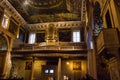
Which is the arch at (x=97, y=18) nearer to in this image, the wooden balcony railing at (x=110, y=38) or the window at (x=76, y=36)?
the wooden balcony railing at (x=110, y=38)

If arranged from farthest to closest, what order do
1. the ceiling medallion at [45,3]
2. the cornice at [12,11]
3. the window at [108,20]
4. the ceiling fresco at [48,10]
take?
the ceiling medallion at [45,3] < the ceiling fresco at [48,10] < the cornice at [12,11] < the window at [108,20]

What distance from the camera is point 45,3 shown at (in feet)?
60.5

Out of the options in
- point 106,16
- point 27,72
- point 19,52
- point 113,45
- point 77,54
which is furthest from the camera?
point 27,72

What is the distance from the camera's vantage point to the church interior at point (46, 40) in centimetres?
1598

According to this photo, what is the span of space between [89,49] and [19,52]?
31.5 feet

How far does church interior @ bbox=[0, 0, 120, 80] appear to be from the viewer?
16.0m

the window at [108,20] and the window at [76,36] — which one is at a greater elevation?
the window at [76,36]

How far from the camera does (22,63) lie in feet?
62.7

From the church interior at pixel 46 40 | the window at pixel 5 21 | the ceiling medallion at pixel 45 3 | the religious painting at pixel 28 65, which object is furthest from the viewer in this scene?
the religious painting at pixel 28 65

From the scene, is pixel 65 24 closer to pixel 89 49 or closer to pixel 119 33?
pixel 89 49

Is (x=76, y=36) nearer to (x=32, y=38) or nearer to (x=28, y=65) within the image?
(x=32, y=38)

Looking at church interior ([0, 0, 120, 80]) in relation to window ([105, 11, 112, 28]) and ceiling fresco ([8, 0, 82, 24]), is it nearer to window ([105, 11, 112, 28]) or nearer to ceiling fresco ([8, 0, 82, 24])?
ceiling fresco ([8, 0, 82, 24])

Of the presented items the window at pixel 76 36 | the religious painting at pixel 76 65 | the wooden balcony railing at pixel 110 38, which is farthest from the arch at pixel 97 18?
the window at pixel 76 36

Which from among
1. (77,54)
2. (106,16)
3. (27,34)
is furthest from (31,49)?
(106,16)
